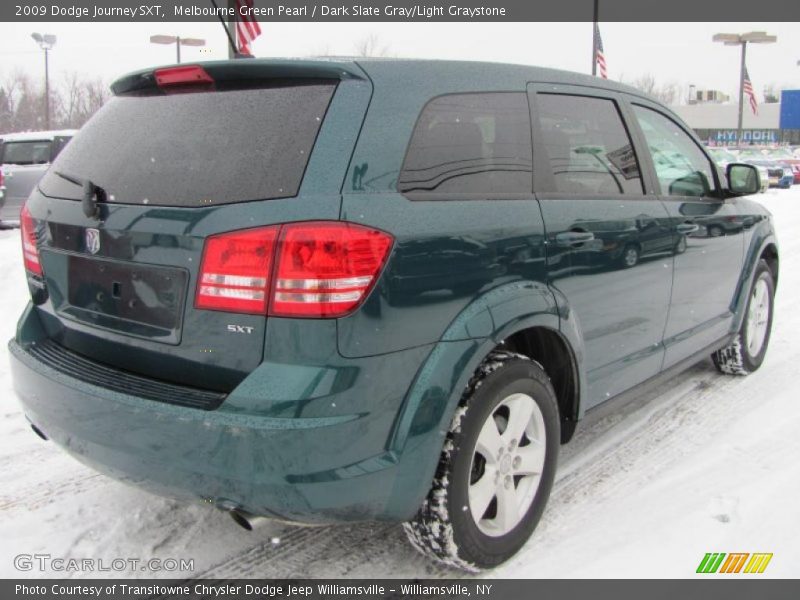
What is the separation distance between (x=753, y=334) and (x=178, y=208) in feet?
13.5

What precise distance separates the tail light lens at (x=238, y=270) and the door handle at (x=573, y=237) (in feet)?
4.03

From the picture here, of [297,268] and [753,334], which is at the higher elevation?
[297,268]

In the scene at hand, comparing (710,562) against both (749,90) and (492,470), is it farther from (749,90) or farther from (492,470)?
(749,90)

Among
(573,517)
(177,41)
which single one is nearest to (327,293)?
(573,517)

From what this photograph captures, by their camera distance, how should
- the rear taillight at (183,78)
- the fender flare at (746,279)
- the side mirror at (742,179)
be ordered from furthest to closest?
the fender flare at (746,279), the side mirror at (742,179), the rear taillight at (183,78)

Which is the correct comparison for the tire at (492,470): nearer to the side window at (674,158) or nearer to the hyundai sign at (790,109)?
the side window at (674,158)

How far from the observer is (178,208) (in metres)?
2.19

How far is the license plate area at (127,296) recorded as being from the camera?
2.18 meters

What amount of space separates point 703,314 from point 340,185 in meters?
2.73

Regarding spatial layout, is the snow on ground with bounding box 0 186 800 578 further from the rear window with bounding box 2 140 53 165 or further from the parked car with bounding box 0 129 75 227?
the rear window with bounding box 2 140 53 165

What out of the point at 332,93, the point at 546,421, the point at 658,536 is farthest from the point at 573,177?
the point at 658,536

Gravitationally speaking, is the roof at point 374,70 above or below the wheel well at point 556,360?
above

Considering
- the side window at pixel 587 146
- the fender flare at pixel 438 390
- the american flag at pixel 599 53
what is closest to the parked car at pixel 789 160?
the american flag at pixel 599 53

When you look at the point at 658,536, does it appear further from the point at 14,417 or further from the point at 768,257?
the point at 14,417
